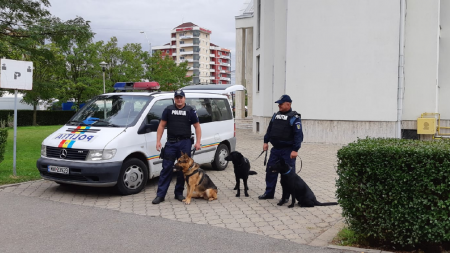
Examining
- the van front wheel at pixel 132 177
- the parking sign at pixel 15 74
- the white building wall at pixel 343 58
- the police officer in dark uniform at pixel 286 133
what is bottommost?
the van front wheel at pixel 132 177

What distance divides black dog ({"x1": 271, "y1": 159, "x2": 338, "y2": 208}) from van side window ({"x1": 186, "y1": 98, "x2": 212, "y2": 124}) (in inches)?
130

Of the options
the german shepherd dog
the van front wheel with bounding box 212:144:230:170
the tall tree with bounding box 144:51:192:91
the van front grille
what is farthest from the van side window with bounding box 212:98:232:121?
the tall tree with bounding box 144:51:192:91

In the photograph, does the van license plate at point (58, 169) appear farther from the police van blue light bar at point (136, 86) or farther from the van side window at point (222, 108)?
the police van blue light bar at point (136, 86)

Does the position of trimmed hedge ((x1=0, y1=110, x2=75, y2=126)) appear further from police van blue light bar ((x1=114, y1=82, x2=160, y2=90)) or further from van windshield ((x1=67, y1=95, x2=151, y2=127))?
van windshield ((x1=67, y1=95, x2=151, y2=127))

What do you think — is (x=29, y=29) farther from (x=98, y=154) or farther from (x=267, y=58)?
(x=267, y=58)

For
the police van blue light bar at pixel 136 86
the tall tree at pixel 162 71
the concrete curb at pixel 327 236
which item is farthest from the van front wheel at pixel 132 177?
the tall tree at pixel 162 71

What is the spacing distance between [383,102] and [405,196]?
12.9m

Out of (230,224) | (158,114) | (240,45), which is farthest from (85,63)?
(230,224)

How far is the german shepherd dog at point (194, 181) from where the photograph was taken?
6.74 m

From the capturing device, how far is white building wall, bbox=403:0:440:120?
17.0 meters

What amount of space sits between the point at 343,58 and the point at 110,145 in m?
12.1

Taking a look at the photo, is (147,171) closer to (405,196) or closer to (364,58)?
(405,196)

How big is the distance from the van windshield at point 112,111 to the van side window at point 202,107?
149cm

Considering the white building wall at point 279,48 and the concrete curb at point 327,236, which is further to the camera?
the white building wall at point 279,48
